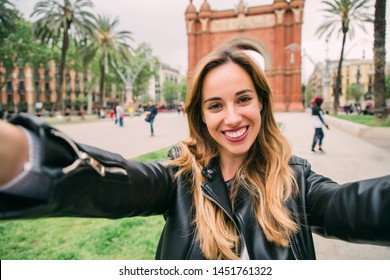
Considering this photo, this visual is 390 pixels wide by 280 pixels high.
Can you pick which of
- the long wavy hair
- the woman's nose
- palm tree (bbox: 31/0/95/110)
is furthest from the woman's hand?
palm tree (bbox: 31/0/95/110)

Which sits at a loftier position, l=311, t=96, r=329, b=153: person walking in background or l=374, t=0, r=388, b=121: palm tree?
l=374, t=0, r=388, b=121: palm tree

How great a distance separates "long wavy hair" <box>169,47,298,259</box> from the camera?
1087mm

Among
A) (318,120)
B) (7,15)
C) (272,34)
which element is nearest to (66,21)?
(7,15)

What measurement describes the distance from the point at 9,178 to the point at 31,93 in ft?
128

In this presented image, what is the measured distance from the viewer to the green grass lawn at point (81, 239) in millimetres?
2438

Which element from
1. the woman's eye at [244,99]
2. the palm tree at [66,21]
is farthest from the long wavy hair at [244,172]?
the palm tree at [66,21]

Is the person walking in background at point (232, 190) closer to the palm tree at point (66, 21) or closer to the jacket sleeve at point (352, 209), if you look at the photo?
the jacket sleeve at point (352, 209)

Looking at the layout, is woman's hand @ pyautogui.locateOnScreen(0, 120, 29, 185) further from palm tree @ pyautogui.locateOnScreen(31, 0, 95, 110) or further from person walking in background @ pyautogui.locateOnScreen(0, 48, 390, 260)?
palm tree @ pyautogui.locateOnScreen(31, 0, 95, 110)

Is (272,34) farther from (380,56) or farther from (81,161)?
(81,161)

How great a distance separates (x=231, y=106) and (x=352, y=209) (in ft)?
1.89

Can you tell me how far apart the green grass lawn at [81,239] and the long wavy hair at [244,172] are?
1501mm

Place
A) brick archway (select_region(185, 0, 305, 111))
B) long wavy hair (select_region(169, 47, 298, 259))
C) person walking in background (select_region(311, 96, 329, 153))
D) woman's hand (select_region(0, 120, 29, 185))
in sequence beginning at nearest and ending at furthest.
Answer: woman's hand (select_region(0, 120, 29, 185))
long wavy hair (select_region(169, 47, 298, 259))
person walking in background (select_region(311, 96, 329, 153))
brick archway (select_region(185, 0, 305, 111))

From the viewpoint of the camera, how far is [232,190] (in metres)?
1.22
